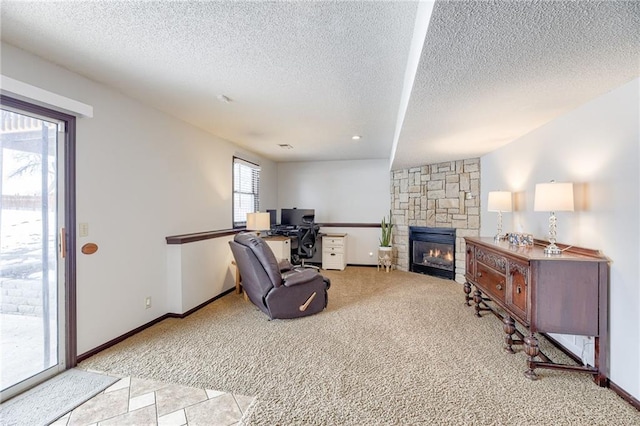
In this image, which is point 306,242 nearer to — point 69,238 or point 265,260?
point 265,260

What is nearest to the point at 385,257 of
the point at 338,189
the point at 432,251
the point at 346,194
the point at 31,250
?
the point at 432,251

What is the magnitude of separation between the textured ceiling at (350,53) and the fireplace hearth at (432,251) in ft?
7.99

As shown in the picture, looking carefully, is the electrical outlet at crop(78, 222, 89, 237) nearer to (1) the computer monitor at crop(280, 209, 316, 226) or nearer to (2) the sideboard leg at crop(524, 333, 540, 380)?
(2) the sideboard leg at crop(524, 333, 540, 380)

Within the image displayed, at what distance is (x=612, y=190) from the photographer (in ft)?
6.81

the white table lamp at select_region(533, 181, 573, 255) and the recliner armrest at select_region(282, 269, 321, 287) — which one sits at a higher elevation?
the white table lamp at select_region(533, 181, 573, 255)

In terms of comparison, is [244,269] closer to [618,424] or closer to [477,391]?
[477,391]

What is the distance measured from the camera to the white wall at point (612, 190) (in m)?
1.90

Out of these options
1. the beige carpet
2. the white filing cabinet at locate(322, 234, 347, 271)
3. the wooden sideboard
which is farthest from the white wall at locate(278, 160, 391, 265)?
the wooden sideboard

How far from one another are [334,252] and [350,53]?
4.49 metres

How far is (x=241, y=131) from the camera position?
3996 millimetres

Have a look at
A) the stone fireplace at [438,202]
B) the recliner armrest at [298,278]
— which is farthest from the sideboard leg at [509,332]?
the stone fireplace at [438,202]

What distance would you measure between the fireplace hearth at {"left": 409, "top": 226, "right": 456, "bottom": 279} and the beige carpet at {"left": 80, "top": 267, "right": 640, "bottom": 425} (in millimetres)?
1707

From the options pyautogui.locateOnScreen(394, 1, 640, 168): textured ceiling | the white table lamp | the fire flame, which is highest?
pyautogui.locateOnScreen(394, 1, 640, 168): textured ceiling

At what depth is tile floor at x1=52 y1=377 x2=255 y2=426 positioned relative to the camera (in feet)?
5.65
